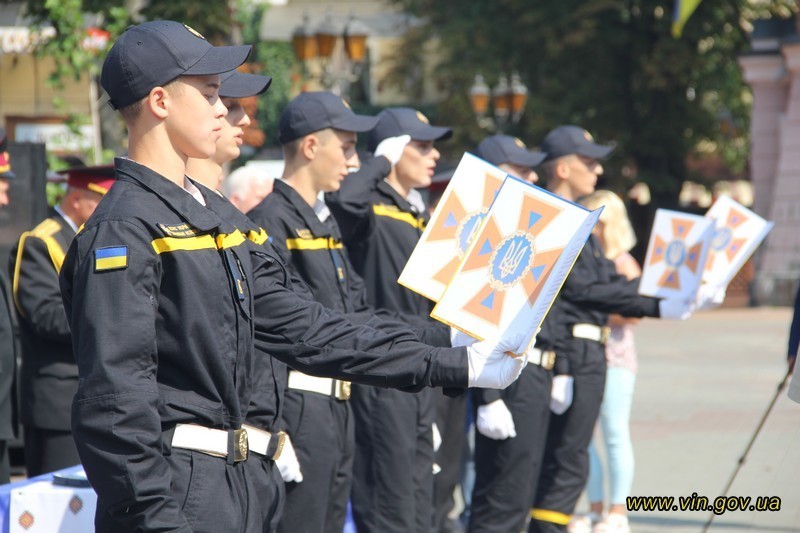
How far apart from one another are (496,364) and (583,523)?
444 centimetres

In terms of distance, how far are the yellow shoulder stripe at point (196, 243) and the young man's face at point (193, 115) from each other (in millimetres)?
221

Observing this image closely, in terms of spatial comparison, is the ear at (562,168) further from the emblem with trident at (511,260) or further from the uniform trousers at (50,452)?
the emblem with trident at (511,260)

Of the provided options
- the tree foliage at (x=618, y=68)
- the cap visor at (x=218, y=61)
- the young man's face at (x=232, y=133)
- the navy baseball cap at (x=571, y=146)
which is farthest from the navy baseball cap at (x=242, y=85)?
the tree foliage at (x=618, y=68)

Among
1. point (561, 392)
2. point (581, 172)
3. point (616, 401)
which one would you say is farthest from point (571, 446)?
point (581, 172)

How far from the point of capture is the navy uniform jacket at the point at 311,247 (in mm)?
4848

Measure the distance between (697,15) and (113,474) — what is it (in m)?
29.0

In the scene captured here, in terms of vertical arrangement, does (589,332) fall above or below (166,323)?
below

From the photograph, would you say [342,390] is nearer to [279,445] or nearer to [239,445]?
[279,445]

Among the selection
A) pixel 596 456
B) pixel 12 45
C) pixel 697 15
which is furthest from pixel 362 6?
pixel 596 456

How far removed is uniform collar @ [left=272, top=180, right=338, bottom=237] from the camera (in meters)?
4.95

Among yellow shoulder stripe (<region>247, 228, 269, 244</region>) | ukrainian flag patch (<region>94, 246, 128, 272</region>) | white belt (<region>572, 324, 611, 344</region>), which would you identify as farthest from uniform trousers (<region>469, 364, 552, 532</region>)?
ukrainian flag patch (<region>94, 246, 128, 272</region>)

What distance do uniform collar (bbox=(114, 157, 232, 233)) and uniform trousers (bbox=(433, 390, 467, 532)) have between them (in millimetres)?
3915

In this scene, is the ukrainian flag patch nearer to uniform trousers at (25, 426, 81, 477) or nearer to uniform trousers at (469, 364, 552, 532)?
uniform trousers at (25, 426, 81, 477)

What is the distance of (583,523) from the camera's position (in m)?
7.40
